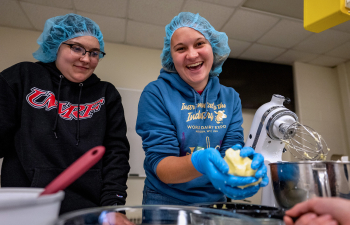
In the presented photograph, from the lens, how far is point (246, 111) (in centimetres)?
352

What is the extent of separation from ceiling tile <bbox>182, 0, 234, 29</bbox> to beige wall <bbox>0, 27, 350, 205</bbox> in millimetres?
978

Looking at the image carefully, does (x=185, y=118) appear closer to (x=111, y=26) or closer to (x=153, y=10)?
(x=153, y=10)

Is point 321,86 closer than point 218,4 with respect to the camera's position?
No

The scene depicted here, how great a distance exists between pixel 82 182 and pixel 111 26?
2.14 m

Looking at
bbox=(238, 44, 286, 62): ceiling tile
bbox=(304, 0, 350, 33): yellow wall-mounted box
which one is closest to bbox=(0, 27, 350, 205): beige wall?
bbox=(238, 44, 286, 62): ceiling tile

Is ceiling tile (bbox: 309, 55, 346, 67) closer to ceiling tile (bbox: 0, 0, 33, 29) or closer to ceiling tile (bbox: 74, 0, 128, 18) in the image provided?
ceiling tile (bbox: 74, 0, 128, 18)

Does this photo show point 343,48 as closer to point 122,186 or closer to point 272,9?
point 272,9

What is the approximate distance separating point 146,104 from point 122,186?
0.43m

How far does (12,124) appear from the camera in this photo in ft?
3.45

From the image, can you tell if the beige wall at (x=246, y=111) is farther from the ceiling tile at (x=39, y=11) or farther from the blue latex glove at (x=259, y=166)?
the blue latex glove at (x=259, y=166)

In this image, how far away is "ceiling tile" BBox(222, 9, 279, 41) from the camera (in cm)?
251

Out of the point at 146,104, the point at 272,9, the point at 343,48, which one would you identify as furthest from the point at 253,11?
the point at 146,104

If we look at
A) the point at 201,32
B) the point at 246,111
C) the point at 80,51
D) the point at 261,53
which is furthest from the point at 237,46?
the point at 80,51

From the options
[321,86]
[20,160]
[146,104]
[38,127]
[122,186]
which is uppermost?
[321,86]
